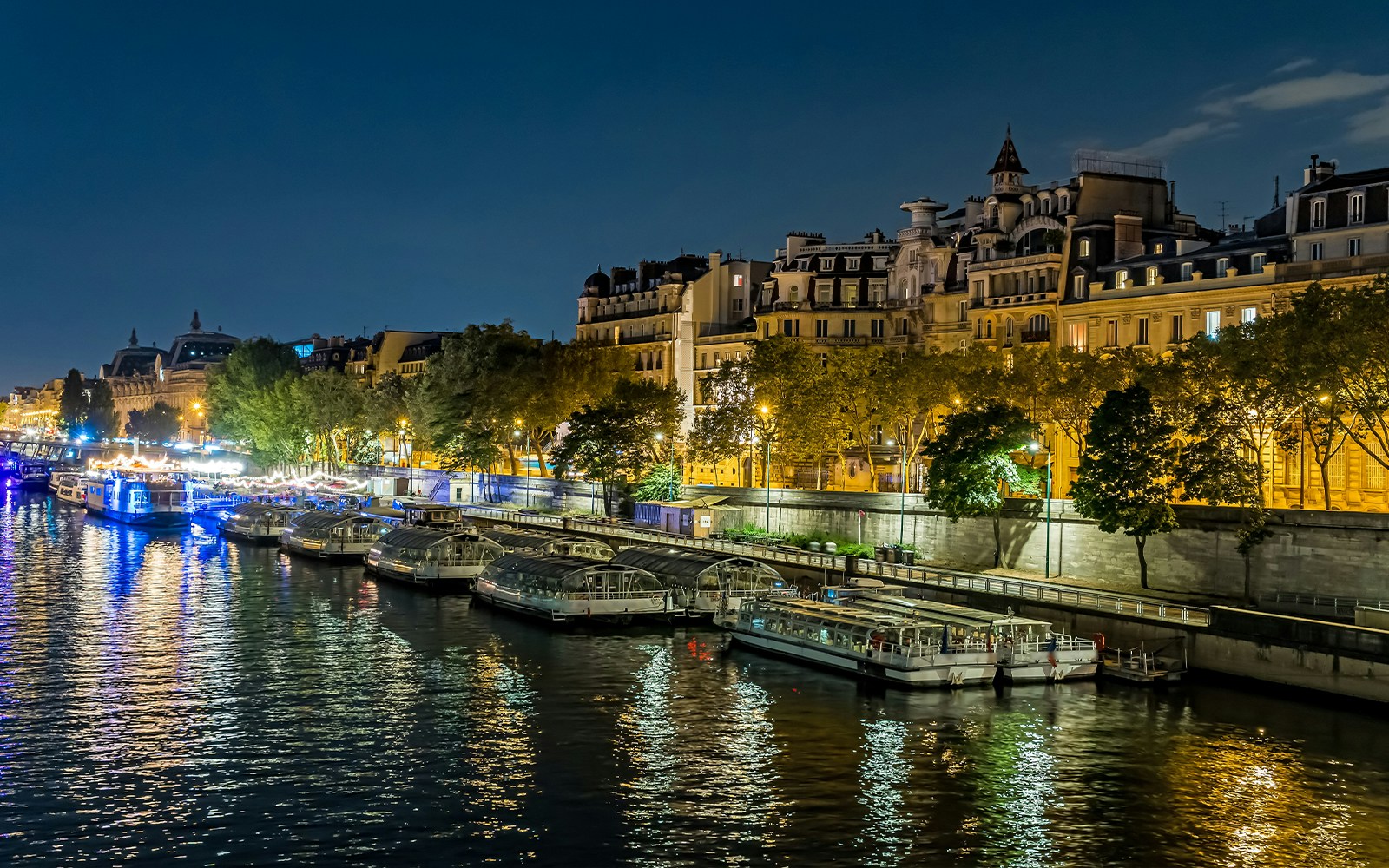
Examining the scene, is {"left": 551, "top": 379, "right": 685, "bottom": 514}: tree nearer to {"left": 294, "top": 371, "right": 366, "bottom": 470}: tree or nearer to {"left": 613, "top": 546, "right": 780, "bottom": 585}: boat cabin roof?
{"left": 613, "top": 546, "right": 780, "bottom": 585}: boat cabin roof

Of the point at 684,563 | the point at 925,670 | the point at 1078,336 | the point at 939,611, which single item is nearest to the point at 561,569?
the point at 684,563

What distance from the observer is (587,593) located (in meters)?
64.5

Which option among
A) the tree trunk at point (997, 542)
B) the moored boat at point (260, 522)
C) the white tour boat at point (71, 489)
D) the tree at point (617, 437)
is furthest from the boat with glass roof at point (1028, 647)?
the white tour boat at point (71, 489)

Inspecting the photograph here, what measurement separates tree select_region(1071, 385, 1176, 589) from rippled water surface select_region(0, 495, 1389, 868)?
1447 cm

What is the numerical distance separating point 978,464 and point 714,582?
1559 centimetres

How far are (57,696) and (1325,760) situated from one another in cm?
3940

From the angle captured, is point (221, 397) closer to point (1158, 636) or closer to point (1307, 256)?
point (1307, 256)

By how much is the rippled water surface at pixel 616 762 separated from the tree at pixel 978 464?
19772 mm

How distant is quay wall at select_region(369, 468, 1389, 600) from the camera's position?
186 feet

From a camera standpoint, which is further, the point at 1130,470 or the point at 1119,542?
the point at 1119,542

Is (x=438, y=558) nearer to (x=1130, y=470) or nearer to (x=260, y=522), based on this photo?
(x=260, y=522)

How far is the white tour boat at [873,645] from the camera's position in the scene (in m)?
50.1

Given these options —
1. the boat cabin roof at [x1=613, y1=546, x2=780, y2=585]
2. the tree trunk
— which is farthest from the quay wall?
the boat cabin roof at [x1=613, y1=546, x2=780, y2=585]

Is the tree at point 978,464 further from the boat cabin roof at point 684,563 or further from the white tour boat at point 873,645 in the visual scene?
the white tour boat at point 873,645
